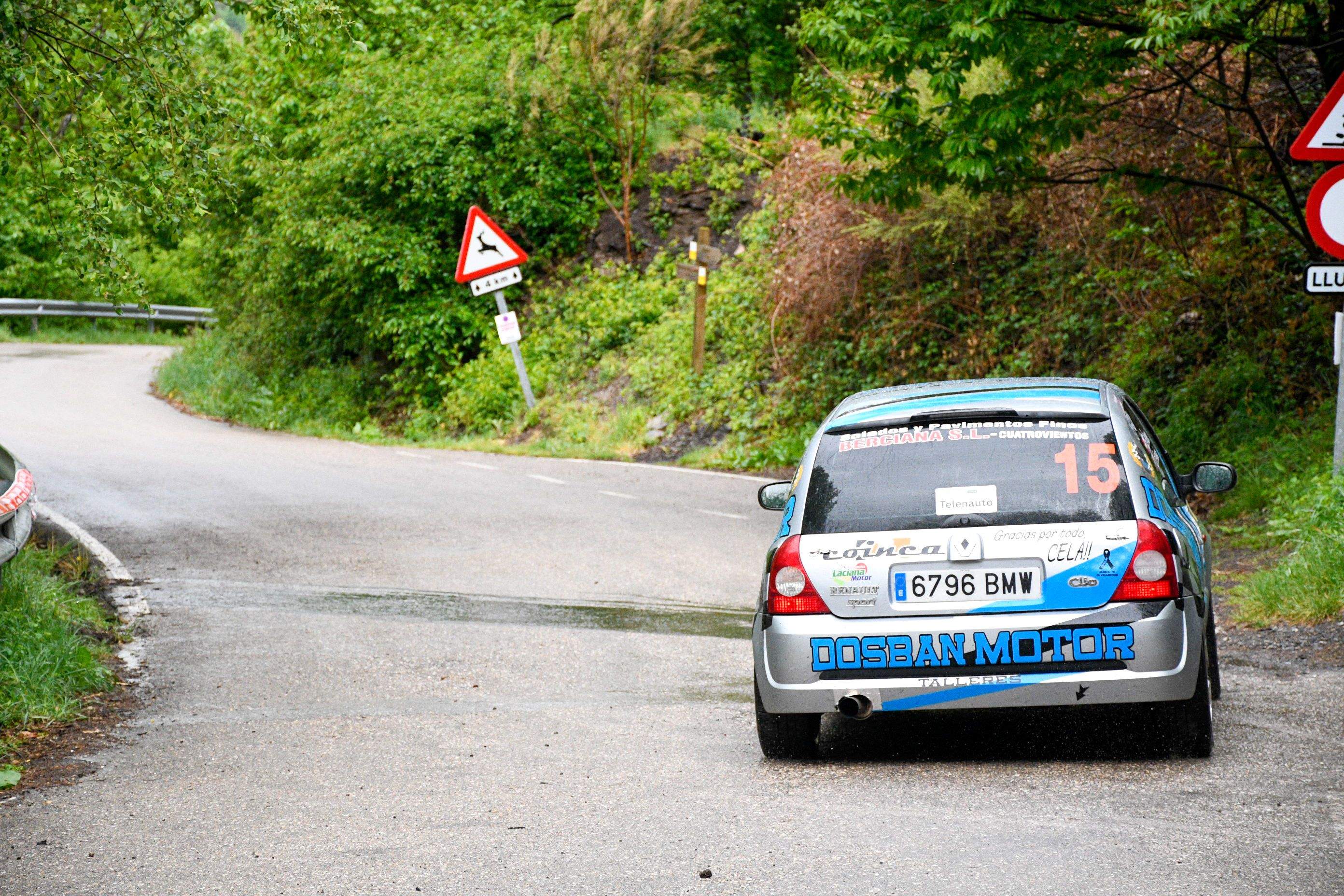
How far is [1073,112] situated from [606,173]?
49.7 ft

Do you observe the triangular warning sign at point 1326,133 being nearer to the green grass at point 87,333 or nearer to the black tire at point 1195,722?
the black tire at point 1195,722

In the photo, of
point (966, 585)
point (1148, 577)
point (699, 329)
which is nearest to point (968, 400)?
point (966, 585)

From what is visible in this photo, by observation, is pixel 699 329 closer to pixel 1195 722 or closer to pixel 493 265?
pixel 493 265

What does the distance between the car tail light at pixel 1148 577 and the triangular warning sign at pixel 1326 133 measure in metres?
4.30

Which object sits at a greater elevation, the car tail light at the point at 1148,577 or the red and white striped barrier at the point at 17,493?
the red and white striped barrier at the point at 17,493

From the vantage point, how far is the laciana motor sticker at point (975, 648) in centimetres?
602

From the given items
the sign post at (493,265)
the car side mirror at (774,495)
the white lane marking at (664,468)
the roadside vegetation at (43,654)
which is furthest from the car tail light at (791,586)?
the sign post at (493,265)

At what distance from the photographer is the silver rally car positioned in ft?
19.8

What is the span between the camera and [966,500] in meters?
6.27

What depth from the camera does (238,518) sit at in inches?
563

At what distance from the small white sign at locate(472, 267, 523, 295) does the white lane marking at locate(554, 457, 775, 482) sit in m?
3.48

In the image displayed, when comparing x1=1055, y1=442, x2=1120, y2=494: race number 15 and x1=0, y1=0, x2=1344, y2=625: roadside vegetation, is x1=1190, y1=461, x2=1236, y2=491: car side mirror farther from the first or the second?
x1=0, y1=0, x2=1344, y2=625: roadside vegetation

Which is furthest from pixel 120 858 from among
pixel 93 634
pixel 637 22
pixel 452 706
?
pixel 637 22

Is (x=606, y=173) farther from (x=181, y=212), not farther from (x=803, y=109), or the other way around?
(x=181, y=212)
